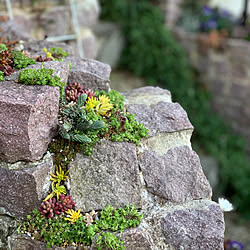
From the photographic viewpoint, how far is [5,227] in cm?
147

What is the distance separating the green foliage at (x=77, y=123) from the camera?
1.48 m

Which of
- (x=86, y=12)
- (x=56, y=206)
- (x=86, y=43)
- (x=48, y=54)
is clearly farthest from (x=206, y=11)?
(x=56, y=206)

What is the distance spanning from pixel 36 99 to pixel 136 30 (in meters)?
3.65

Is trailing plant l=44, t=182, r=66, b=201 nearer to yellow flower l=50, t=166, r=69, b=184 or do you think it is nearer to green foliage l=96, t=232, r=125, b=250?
yellow flower l=50, t=166, r=69, b=184

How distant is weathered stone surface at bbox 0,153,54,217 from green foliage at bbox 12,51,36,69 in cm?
49

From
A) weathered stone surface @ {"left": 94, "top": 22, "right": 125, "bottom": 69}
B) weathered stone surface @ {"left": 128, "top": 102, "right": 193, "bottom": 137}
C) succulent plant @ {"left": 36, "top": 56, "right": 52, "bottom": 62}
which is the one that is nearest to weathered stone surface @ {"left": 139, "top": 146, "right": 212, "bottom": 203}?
weathered stone surface @ {"left": 128, "top": 102, "right": 193, "bottom": 137}

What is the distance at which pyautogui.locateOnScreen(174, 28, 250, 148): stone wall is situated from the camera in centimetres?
482

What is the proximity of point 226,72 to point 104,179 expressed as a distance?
3.97 m

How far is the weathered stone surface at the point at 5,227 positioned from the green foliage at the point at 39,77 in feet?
2.01

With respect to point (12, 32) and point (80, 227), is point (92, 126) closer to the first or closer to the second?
point (80, 227)

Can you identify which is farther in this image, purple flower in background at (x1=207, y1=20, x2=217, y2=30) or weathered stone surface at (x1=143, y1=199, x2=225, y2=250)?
purple flower in background at (x1=207, y1=20, x2=217, y2=30)

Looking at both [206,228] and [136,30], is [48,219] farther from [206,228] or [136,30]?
[136,30]

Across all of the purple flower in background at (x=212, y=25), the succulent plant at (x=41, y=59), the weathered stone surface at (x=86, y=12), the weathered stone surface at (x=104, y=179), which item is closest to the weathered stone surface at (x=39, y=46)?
the succulent plant at (x=41, y=59)

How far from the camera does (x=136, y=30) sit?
4805 millimetres
